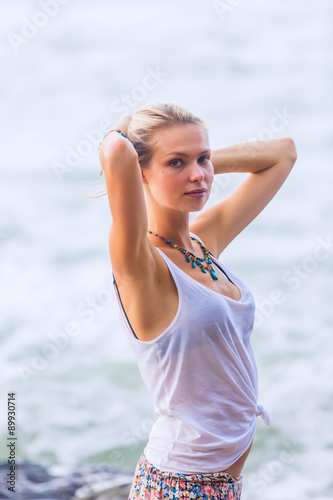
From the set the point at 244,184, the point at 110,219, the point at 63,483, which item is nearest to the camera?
the point at 244,184

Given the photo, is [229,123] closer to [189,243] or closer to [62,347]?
[62,347]

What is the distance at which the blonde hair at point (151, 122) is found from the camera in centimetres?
159

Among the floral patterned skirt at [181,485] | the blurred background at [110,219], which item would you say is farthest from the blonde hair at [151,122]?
the blurred background at [110,219]

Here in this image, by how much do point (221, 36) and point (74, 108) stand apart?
91.4 inches

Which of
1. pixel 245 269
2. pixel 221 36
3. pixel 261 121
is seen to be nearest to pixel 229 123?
pixel 261 121

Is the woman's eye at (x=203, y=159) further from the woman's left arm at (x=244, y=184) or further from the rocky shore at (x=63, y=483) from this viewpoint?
the rocky shore at (x=63, y=483)

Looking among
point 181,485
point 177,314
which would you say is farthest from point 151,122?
point 181,485

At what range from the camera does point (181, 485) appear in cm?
147

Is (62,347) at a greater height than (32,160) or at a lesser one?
lesser

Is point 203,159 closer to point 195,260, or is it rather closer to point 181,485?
point 195,260

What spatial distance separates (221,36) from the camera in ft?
31.9

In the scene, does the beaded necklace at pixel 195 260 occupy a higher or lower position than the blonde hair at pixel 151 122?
lower

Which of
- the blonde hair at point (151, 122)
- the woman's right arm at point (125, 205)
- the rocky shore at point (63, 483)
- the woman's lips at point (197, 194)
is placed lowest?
the rocky shore at point (63, 483)

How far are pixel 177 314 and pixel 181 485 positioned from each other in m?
0.36
